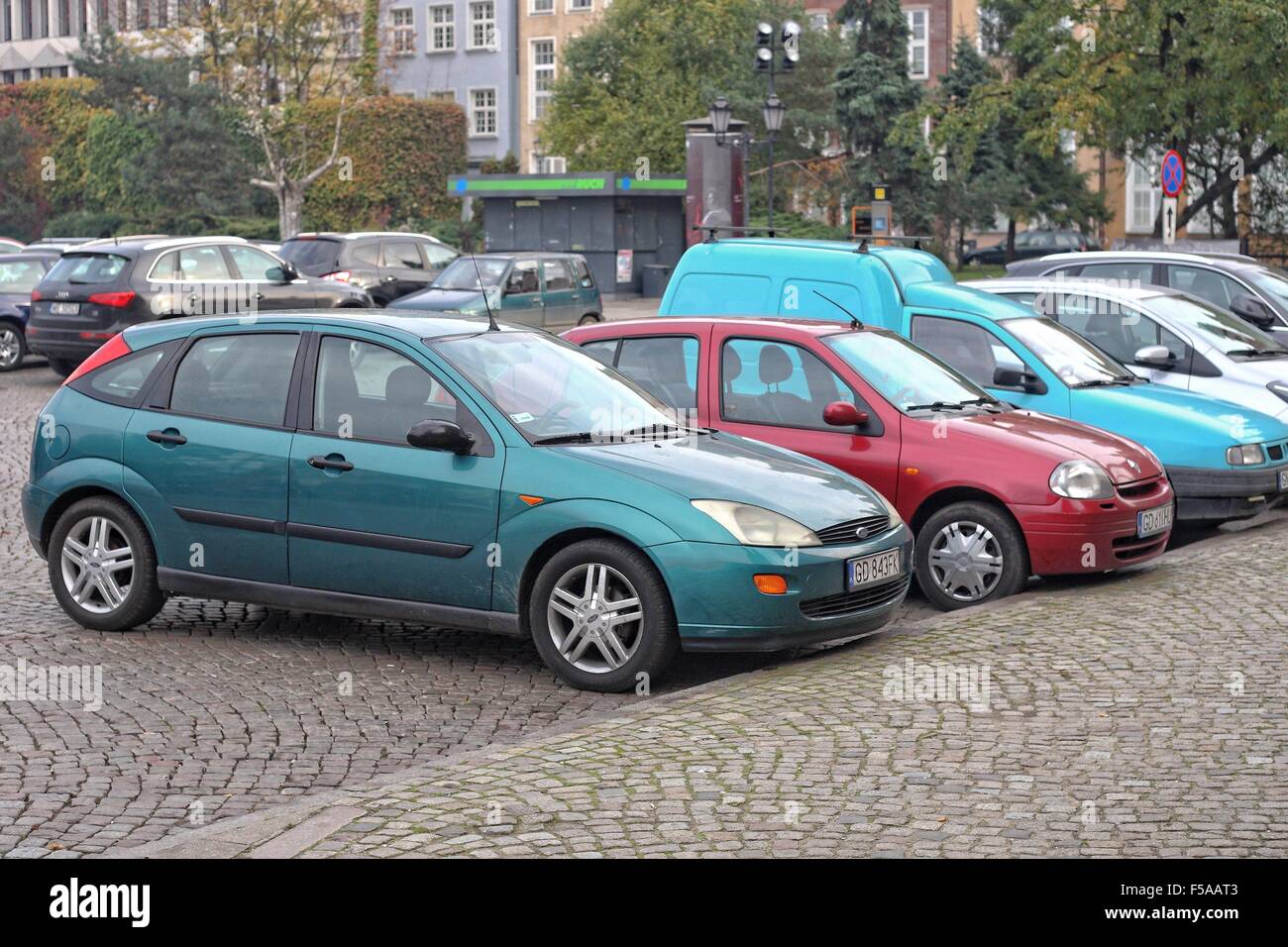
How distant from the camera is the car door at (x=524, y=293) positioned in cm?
2788

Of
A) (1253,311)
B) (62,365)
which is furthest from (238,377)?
(62,365)

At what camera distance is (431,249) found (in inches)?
1211

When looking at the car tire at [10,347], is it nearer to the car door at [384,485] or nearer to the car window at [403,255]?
the car window at [403,255]

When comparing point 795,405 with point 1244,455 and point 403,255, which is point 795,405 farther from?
point 403,255

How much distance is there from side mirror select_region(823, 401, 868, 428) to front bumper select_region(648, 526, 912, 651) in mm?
1996

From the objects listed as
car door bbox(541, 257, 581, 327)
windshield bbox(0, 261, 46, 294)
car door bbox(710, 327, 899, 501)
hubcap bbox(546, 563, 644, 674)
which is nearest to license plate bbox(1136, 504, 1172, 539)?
car door bbox(710, 327, 899, 501)

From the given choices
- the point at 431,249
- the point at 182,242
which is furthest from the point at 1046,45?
the point at 182,242

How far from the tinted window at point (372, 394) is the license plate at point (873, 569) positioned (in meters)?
1.83

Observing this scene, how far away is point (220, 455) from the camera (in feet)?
28.0

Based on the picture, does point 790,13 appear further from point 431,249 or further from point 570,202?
point 431,249

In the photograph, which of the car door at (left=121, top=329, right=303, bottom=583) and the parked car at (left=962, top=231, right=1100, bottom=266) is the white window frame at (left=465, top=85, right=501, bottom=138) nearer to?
the parked car at (left=962, top=231, right=1100, bottom=266)

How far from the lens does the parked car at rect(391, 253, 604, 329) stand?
86.3 feet

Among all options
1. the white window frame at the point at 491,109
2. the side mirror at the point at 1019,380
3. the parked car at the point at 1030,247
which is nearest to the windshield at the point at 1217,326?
the side mirror at the point at 1019,380
